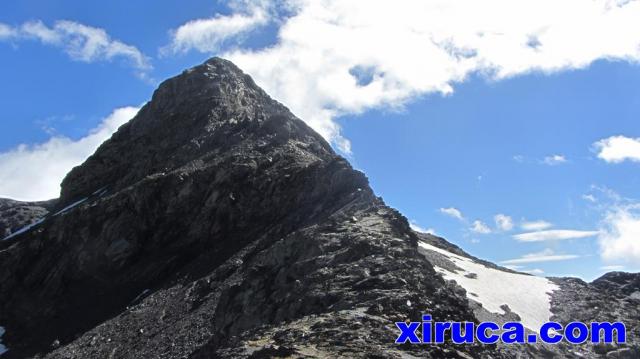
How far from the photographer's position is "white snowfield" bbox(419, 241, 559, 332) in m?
42.0

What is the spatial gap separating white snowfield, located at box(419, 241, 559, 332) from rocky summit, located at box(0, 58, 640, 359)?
0.26 metres

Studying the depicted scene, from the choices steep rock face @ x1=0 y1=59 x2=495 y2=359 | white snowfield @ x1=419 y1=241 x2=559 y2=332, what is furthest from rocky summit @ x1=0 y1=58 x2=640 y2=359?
white snowfield @ x1=419 y1=241 x2=559 y2=332

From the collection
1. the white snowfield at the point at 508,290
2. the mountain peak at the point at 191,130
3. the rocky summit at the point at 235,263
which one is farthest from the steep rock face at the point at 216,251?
the white snowfield at the point at 508,290

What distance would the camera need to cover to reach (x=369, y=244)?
29.2 m

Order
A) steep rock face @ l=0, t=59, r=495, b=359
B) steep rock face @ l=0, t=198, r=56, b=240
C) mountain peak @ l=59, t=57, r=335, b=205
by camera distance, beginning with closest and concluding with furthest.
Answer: steep rock face @ l=0, t=59, r=495, b=359, mountain peak @ l=59, t=57, r=335, b=205, steep rock face @ l=0, t=198, r=56, b=240

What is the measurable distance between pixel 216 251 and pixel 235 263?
27.6 ft

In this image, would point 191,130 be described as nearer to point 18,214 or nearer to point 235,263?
point 235,263

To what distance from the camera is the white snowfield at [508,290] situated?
42000 millimetres

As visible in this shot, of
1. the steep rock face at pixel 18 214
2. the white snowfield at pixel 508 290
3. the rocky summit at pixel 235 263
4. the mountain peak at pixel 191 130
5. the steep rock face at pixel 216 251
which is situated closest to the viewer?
the rocky summit at pixel 235 263

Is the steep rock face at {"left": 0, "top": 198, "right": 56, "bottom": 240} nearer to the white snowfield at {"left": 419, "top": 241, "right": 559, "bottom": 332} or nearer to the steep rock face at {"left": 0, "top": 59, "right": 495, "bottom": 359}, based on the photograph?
the steep rock face at {"left": 0, "top": 59, "right": 495, "bottom": 359}

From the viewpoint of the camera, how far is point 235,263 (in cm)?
4506

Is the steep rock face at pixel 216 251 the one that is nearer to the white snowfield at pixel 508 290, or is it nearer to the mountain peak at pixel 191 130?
the mountain peak at pixel 191 130

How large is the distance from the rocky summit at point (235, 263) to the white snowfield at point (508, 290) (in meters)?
0.26

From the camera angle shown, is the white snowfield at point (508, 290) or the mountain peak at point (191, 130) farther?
the mountain peak at point (191, 130)
